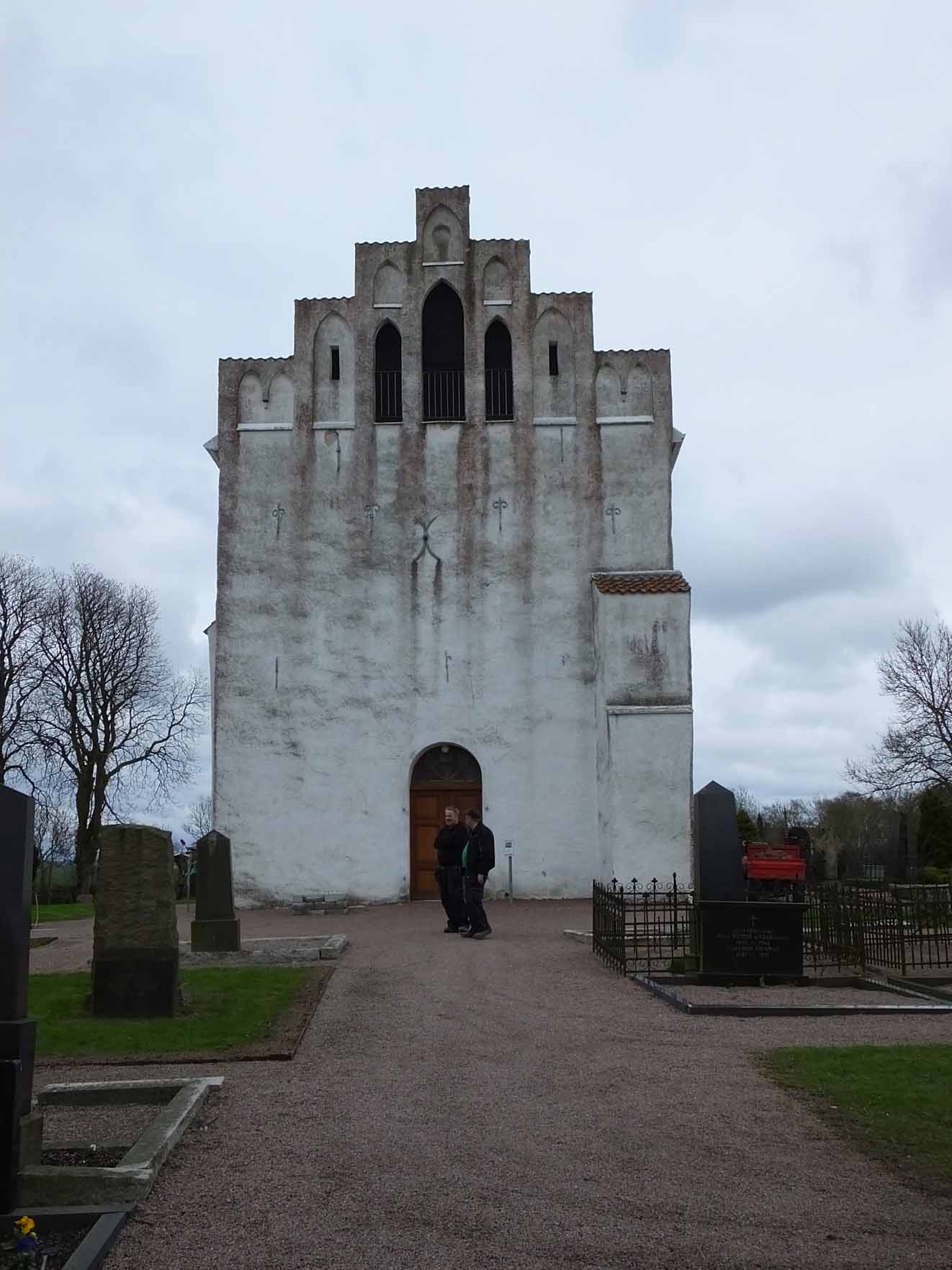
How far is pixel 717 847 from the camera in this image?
13.3 metres

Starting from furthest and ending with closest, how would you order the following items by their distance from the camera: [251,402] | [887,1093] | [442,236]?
1. [442,236]
2. [251,402]
3. [887,1093]

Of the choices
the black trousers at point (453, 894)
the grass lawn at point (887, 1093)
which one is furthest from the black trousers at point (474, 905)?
the grass lawn at point (887, 1093)

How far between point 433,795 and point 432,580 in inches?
179

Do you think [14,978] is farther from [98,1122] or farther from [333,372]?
[333,372]

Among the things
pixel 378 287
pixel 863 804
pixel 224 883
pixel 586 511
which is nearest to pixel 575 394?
pixel 586 511

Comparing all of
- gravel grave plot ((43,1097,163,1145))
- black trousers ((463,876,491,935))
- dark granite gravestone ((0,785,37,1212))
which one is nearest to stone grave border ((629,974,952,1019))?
black trousers ((463,876,491,935))

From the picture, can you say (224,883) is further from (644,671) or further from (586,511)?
(586,511)

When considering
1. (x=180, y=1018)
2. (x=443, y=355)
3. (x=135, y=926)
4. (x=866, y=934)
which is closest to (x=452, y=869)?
(x=866, y=934)

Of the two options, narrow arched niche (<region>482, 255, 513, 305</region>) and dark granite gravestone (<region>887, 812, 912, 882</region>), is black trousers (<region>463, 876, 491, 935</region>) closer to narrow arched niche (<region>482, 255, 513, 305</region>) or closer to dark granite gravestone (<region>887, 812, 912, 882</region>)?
narrow arched niche (<region>482, 255, 513, 305</region>)

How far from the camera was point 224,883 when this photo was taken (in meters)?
15.6

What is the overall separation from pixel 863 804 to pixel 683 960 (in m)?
59.9

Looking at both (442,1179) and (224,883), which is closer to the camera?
(442,1179)

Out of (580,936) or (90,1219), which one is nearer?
(90,1219)

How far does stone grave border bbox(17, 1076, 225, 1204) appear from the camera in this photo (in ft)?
17.5
